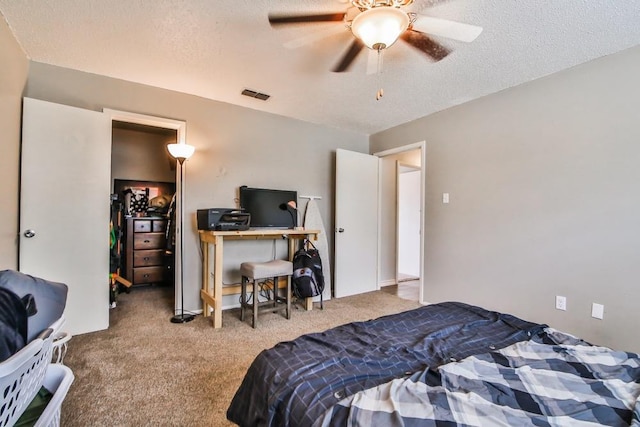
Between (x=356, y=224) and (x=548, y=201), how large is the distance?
216 centimetres

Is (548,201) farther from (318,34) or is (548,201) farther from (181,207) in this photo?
(181,207)

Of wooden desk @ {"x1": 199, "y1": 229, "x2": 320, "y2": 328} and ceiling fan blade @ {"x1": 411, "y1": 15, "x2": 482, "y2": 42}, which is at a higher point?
ceiling fan blade @ {"x1": 411, "y1": 15, "x2": 482, "y2": 42}

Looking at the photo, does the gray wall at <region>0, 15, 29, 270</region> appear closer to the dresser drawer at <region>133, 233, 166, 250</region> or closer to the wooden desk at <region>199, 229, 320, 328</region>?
the wooden desk at <region>199, 229, 320, 328</region>

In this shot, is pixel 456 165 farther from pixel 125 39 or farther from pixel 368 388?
pixel 125 39

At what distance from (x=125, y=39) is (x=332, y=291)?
11.0ft

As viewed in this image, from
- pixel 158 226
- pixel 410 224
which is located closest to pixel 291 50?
pixel 158 226

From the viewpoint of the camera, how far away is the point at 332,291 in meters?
3.95

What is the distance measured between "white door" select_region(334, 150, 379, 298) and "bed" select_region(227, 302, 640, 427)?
260 cm

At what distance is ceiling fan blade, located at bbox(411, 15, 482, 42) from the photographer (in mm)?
1687

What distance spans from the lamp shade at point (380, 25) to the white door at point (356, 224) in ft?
7.80

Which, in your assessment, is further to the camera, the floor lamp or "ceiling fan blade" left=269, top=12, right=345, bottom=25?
the floor lamp

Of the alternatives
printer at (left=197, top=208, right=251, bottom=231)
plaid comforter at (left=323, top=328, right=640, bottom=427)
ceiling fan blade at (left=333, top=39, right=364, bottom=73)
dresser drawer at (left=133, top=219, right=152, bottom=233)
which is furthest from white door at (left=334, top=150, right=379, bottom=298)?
plaid comforter at (left=323, top=328, right=640, bottom=427)

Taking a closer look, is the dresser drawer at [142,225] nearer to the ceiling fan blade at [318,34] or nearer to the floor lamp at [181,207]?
the floor lamp at [181,207]

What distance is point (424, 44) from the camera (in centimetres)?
181
